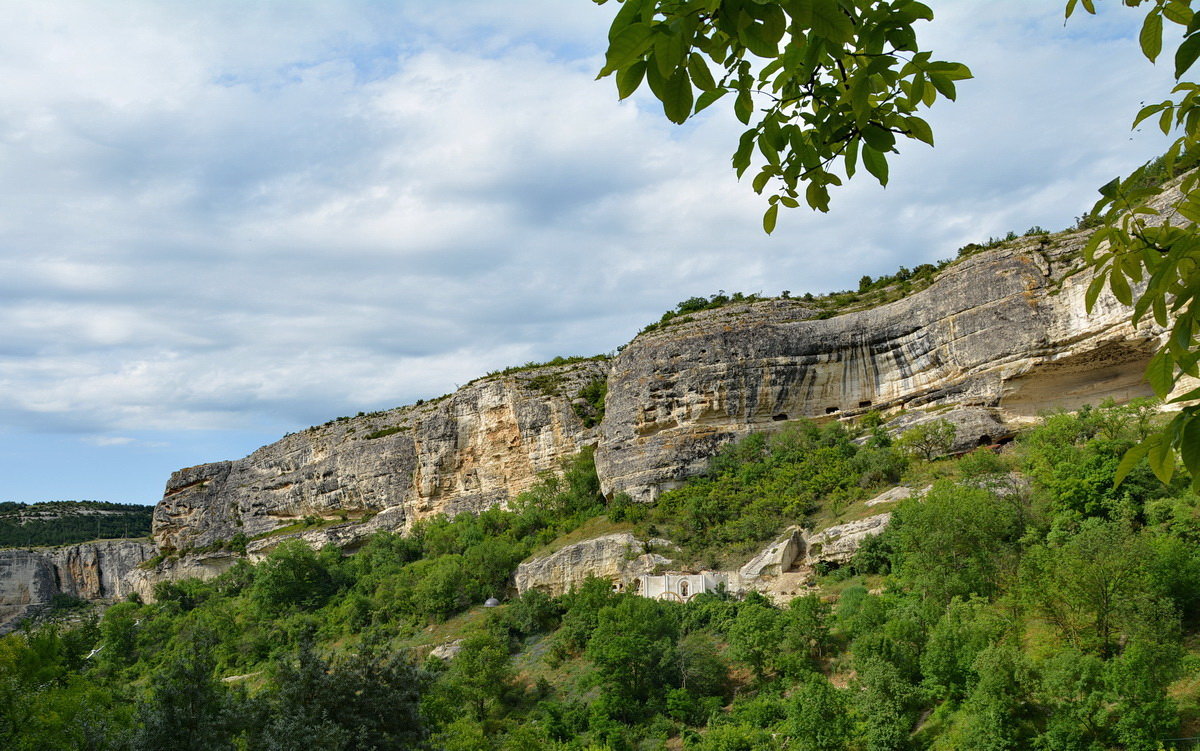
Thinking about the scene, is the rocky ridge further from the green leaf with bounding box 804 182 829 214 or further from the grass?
the green leaf with bounding box 804 182 829 214

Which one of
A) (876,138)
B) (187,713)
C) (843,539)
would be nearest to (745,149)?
(876,138)

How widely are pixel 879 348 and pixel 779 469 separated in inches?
299

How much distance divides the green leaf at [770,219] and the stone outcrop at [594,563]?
32.0 meters

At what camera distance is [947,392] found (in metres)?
35.3

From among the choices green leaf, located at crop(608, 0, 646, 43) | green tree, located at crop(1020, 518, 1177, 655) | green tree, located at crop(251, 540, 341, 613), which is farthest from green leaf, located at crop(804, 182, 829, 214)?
green tree, located at crop(251, 540, 341, 613)

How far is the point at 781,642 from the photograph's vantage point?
2480cm

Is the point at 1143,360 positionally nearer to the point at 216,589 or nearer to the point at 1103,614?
the point at 1103,614

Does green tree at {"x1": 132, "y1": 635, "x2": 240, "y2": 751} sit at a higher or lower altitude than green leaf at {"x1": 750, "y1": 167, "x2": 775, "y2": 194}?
lower

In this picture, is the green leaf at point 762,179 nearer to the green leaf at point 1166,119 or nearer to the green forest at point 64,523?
the green leaf at point 1166,119

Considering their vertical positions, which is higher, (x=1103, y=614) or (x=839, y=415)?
(x=839, y=415)

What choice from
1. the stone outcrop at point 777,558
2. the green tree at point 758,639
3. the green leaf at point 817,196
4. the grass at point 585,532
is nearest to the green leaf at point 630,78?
the green leaf at point 817,196

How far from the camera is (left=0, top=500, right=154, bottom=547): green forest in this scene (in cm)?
7712

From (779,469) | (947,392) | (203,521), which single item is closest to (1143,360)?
(947,392)

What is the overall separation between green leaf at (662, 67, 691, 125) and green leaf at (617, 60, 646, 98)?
7 centimetres
